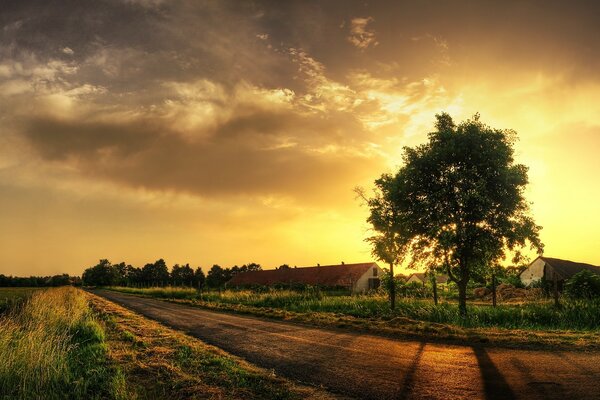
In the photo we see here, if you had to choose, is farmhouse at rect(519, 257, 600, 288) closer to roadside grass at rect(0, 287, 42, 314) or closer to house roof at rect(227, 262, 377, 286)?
house roof at rect(227, 262, 377, 286)

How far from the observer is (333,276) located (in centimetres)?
6662

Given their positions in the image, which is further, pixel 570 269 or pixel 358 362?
pixel 570 269

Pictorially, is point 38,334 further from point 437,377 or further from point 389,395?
point 437,377

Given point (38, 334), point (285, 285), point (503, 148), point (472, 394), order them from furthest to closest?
point (285, 285) < point (503, 148) < point (38, 334) < point (472, 394)

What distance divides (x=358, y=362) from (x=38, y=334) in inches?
358


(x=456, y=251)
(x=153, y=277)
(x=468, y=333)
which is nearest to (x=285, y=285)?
(x=456, y=251)

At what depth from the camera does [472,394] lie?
696 centimetres

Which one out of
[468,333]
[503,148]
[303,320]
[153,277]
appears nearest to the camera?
[468,333]

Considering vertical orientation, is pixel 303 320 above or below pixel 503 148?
below

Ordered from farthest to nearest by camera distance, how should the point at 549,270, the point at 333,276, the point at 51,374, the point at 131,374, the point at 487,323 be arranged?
the point at 333,276 → the point at 549,270 → the point at 487,323 → the point at 131,374 → the point at 51,374

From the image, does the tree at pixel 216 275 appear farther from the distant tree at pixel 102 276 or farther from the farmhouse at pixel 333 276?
the distant tree at pixel 102 276

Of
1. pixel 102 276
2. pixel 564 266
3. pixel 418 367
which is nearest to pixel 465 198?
pixel 418 367

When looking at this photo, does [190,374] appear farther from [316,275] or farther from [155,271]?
[155,271]

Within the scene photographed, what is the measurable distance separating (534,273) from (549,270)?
3857 millimetres
